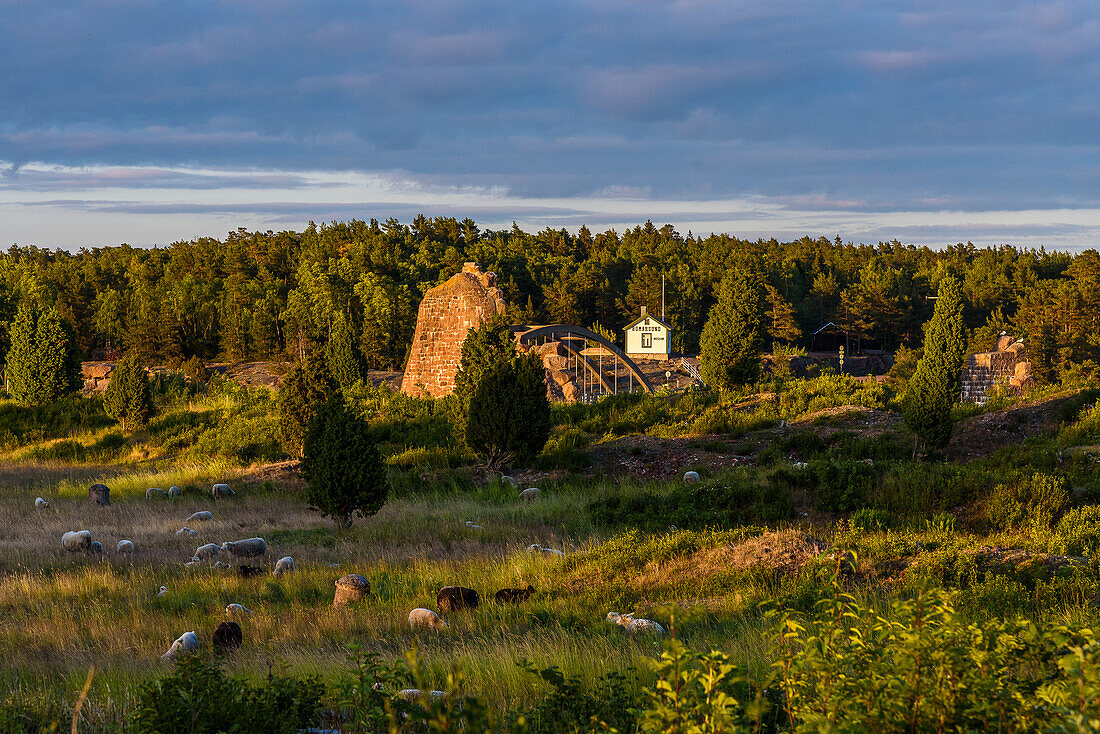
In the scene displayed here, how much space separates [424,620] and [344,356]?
27.3 metres

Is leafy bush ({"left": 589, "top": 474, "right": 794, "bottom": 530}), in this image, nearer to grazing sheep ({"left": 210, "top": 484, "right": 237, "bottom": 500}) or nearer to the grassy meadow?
the grassy meadow

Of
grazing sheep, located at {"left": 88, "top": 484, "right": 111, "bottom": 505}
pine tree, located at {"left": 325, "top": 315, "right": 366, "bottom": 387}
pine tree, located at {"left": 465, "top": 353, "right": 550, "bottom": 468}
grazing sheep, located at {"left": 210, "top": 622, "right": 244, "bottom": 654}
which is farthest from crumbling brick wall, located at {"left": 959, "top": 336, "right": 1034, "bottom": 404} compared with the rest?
grazing sheep, located at {"left": 210, "top": 622, "right": 244, "bottom": 654}

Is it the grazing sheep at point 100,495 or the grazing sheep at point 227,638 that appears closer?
the grazing sheep at point 227,638

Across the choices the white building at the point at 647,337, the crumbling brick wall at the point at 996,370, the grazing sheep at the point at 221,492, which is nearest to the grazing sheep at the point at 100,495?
the grazing sheep at the point at 221,492

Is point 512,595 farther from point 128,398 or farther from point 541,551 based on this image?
point 128,398

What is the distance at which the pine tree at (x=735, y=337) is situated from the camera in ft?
89.2

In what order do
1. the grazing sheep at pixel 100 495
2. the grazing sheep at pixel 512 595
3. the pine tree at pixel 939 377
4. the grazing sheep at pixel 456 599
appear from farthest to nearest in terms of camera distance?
1. the pine tree at pixel 939 377
2. the grazing sheep at pixel 100 495
3. the grazing sheep at pixel 512 595
4. the grazing sheep at pixel 456 599

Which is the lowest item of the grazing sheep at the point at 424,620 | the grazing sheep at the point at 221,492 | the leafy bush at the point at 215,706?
the grazing sheep at the point at 221,492

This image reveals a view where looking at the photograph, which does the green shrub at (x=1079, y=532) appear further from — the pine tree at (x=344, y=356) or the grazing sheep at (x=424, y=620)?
the pine tree at (x=344, y=356)

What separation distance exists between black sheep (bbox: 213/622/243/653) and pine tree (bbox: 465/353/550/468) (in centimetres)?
1047

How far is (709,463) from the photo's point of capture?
1692 cm

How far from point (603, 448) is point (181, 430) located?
1373 cm

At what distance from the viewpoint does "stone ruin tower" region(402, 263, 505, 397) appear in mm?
27844

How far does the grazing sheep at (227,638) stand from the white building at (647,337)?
4689cm
